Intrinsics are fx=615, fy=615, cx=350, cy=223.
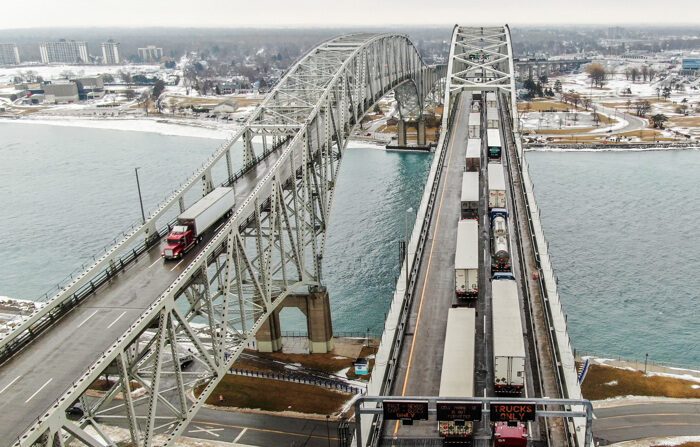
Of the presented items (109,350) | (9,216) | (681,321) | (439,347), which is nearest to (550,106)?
(681,321)

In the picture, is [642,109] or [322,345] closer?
[322,345]

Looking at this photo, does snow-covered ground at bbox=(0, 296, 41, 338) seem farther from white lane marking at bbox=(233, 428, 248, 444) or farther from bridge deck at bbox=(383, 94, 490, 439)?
bridge deck at bbox=(383, 94, 490, 439)

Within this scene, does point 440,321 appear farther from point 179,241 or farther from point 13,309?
point 13,309

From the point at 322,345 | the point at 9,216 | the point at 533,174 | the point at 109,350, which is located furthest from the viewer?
the point at 533,174

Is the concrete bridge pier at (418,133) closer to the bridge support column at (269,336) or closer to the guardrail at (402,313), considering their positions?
the guardrail at (402,313)

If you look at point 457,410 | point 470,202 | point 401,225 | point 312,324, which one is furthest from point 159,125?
point 457,410

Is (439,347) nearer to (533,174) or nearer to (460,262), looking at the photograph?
(460,262)
